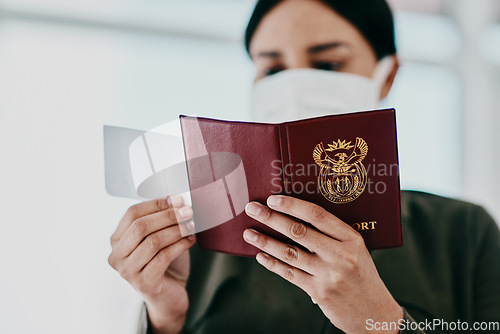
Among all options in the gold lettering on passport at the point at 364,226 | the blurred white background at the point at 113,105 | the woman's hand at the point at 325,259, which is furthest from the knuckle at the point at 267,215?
the blurred white background at the point at 113,105

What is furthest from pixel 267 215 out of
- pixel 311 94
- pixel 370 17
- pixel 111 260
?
pixel 370 17

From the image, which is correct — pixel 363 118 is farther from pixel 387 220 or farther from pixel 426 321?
pixel 426 321

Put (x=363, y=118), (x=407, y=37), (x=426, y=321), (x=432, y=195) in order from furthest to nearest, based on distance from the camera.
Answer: (x=407, y=37) → (x=432, y=195) → (x=426, y=321) → (x=363, y=118)

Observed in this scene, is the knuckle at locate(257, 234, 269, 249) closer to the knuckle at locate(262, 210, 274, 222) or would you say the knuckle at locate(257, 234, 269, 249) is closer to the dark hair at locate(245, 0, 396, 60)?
the knuckle at locate(262, 210, 274, 222)

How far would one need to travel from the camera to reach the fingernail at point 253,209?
462 mm

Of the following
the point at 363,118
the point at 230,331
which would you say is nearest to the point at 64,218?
the point at 230,331

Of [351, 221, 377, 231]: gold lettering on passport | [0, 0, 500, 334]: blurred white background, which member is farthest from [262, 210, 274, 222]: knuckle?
[0, 0, 500, 334]: blurred white background

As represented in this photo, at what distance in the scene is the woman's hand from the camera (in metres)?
0.45

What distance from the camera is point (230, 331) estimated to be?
64 centimetres

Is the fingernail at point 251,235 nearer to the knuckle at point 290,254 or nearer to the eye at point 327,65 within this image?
the knuckle at point 290,254

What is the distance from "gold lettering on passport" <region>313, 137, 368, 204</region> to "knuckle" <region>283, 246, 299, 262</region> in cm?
7

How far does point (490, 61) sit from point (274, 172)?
4.43 ft

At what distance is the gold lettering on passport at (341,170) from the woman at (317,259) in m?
0.03

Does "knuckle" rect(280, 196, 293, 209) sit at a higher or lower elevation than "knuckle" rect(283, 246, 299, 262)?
higher
